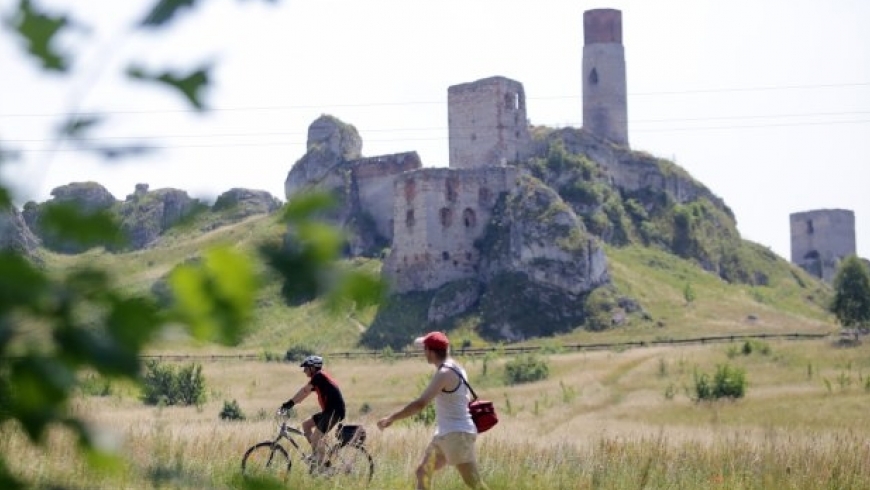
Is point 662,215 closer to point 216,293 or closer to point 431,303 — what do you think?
point 431,303

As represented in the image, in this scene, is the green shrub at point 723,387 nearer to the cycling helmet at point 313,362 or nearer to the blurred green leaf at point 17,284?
the cycling helmet at point 313,362

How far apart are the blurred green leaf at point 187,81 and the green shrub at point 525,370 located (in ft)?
129

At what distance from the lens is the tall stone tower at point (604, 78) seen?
7306 cm

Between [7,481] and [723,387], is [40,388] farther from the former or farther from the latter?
[723,387]

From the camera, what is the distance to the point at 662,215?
7088 cm

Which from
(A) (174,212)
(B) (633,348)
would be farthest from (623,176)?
(A) (174,212)

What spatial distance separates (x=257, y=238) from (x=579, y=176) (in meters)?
64.9

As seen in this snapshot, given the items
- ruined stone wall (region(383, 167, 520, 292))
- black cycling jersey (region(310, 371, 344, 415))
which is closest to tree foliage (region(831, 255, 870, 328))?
ruined stone wall (region(383, 167, 520, 292))

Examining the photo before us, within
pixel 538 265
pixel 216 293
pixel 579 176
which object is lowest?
pixel 216 293

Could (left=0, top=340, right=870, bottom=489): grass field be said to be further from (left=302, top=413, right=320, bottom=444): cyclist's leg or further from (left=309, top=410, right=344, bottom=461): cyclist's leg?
(left=302, top=413, right=320, bottom=444): cyclist's leg

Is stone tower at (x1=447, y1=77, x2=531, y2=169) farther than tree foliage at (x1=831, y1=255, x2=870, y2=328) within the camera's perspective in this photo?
Yes

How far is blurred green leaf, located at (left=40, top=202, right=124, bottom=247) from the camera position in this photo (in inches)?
63.2

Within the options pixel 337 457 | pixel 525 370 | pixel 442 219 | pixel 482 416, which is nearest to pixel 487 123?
pixel 442 219

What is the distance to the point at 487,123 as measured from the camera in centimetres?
6631
